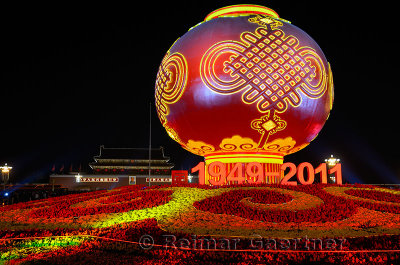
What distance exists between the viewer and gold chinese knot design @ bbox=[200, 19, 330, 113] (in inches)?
461

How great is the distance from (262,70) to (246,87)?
0.78 m

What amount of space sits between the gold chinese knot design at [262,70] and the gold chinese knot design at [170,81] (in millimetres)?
874

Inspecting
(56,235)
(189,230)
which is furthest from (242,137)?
(56,235)

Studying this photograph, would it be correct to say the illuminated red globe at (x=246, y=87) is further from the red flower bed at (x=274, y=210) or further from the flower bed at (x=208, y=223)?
the red flower bed at (x=274, y=210)

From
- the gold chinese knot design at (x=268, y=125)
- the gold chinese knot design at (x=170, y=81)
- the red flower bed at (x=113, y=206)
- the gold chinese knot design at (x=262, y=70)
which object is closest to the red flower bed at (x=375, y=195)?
the gold chinese knot design at (x=268, y=125)

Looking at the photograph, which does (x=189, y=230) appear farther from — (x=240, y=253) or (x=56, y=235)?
(x=56, y=235)

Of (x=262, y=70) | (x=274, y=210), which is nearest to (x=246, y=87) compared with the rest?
(x=262, y=70)

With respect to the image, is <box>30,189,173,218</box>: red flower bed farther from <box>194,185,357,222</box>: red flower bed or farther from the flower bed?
<box>194,185,357,222</box>: red flower bed

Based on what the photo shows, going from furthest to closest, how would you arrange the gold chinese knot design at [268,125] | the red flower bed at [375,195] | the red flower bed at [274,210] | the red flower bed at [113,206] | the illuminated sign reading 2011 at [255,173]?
1. the gold chinese knot design at [268,125]
2. the illuminated sign reading 2011 at [255,173]
3. the red flower bed at [375,195]
4. the red flower bed at [113,206]
5. the red flower bed at [274,210]

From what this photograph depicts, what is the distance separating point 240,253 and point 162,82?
9062 millimetres

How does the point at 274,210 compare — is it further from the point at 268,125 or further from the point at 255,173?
the point at 268,125

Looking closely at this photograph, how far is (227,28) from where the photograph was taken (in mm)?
12414

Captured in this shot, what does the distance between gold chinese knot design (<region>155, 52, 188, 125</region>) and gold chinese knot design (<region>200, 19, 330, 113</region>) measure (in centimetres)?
87

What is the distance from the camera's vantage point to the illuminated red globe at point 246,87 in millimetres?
11773
